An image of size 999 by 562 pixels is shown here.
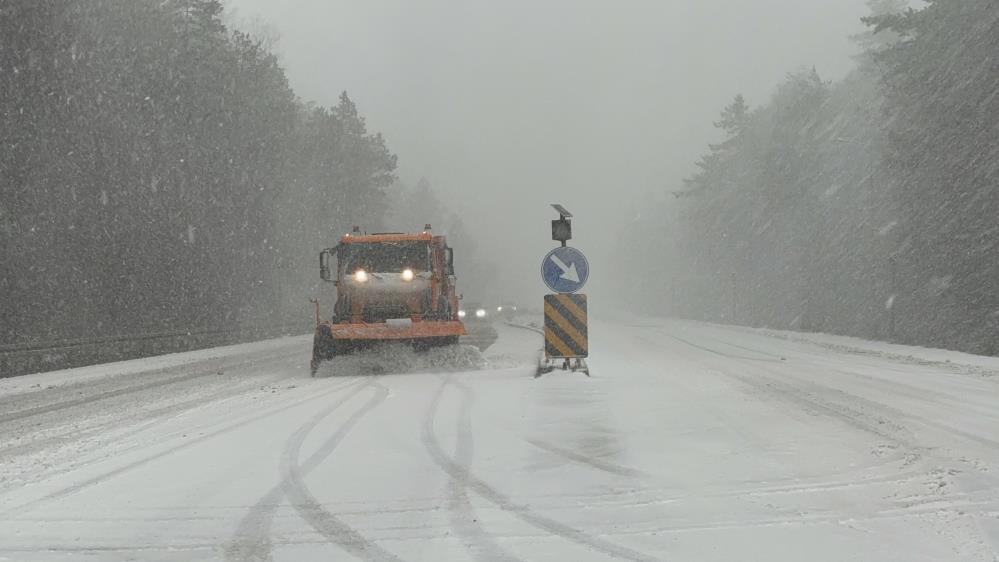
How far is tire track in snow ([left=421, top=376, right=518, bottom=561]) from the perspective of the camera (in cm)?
440

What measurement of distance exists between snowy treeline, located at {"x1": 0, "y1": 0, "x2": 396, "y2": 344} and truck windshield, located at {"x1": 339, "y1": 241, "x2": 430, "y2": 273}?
12.4 metres

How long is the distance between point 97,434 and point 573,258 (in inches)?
298

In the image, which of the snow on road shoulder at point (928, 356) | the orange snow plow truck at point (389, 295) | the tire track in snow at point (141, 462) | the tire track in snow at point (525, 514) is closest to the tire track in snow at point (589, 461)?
the tire track in snow at point (525, 514)

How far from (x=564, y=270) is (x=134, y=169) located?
23331mm

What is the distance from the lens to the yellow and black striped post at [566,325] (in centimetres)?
1323

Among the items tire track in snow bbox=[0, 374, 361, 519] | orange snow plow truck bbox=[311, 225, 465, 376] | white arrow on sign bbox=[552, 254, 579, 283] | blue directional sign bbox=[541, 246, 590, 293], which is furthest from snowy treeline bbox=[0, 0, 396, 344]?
white arrow on sign bbox=[552, 254, 579, 283]

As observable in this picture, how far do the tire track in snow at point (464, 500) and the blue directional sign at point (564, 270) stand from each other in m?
3.82

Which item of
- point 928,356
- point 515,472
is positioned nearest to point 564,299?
point 515,472

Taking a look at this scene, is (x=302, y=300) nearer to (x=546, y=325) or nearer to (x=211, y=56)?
(x=211, y=56)

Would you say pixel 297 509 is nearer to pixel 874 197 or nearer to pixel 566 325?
pixel 566 325

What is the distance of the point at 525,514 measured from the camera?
202 inches

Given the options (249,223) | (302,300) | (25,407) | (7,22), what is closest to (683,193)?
(302,300)

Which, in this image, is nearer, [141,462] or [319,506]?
[319,506]

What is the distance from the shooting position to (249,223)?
42688mm
